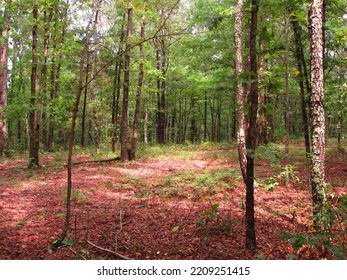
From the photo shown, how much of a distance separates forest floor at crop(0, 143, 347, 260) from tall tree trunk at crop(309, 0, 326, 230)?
84 centimetres

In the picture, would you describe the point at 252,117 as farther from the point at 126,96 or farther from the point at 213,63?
the point at 213,63

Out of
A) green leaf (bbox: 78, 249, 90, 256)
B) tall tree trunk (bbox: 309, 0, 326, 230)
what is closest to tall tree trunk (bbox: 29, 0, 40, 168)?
green leaf (bbox: 78, 249, 90, 256)

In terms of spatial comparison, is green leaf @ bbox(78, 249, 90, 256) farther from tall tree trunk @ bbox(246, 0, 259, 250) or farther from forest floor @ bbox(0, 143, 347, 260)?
tall tree trunk @ bbox(246, 0, 259, 250)

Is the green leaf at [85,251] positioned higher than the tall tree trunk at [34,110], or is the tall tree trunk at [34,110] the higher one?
the tall tree trunk at [34,110]

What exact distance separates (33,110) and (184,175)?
7634 millimetres

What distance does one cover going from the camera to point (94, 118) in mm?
20203

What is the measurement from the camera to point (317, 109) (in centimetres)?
520

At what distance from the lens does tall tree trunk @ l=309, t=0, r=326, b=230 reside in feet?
17.0

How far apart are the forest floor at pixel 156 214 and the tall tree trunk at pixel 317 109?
0.84 m

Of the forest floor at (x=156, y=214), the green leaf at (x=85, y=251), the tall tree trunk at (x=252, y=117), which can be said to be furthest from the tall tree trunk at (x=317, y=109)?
the green leaf at (x=85, y=251)

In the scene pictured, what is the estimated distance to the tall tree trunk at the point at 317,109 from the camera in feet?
17.0

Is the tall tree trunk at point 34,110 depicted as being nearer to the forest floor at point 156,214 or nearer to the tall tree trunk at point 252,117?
the forest floor at point 156,214

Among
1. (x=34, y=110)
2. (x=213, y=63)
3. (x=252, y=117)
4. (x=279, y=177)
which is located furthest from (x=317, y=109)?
(x=213, y=63)
